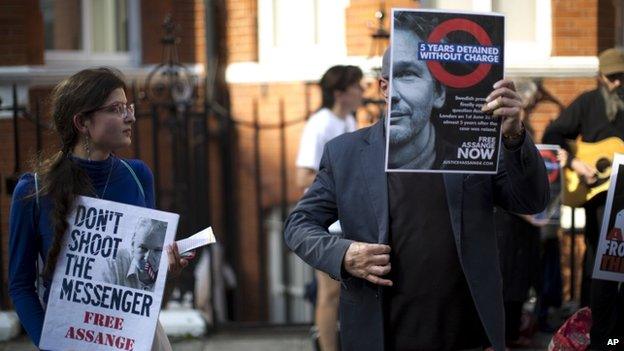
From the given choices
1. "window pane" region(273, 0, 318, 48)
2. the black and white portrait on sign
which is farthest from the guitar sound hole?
"window pane" region(273, 0, 318, 48)

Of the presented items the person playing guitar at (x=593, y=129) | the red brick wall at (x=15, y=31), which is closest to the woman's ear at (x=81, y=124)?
the person playing guitar at (x=593, y=129)

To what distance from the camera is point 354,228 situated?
3.59 metres

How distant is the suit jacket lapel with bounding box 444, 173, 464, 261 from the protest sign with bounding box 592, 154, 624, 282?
178cm

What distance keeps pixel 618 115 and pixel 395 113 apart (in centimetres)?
349

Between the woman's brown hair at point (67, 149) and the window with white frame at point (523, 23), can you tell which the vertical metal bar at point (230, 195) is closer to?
the window with white frame at point (523, 23)

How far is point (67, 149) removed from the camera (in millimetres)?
3672

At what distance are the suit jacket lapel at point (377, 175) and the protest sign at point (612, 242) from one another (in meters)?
1.82

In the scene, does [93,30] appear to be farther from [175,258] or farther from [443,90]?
[443,90]

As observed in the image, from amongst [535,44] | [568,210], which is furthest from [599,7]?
[568,210]

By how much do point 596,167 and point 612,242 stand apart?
5.14 ft

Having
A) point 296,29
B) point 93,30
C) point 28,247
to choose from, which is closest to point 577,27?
point 296,29

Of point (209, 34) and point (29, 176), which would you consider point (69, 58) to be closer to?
point (209, 34)

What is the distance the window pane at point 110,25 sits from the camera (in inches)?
430

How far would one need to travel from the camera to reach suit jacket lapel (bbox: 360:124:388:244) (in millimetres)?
3490
